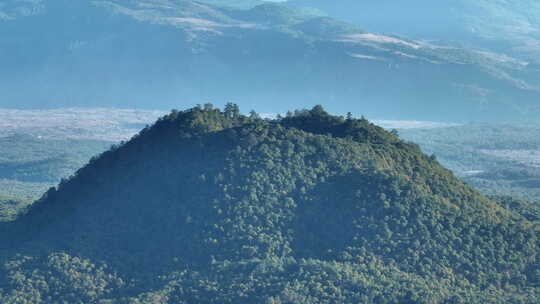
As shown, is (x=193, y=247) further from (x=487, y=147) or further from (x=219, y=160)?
(x=487, y=147)

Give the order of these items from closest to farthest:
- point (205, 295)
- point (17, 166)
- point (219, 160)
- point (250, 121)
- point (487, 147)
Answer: point (205, 295) < point (219, 160) < point (250, 121) < point (17, 166) < point (487, 147)

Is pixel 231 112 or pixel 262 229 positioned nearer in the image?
pixel 262 229

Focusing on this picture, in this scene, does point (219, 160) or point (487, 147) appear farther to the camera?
point (487, 147)

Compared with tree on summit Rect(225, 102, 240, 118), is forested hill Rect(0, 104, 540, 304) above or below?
below

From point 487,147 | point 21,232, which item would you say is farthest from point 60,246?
point 487,147

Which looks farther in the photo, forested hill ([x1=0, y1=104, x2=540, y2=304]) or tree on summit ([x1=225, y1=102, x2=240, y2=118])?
tree on summit ([x1=225, y1=102, x2=240, y2=118])

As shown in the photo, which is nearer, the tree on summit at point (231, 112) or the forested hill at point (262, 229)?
the forested hill at point (262, 229)

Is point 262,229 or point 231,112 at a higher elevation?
point 231,112

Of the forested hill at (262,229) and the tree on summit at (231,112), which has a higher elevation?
the tree on summit at (231,112)
